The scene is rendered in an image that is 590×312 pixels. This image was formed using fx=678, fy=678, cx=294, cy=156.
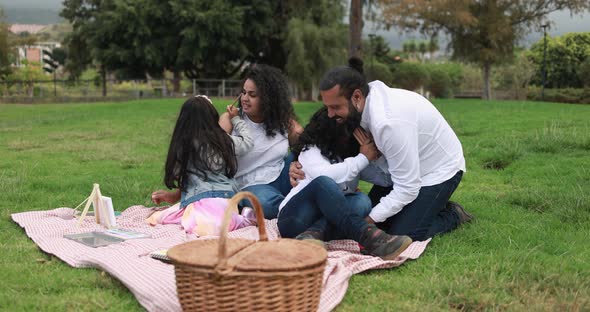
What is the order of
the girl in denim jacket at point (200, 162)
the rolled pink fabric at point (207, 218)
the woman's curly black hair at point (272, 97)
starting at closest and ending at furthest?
the rolled pink fabric at point (207, 218)
the girl in denim jacket at point (200, 162)
the woman's curly black hair at point (272, 97)

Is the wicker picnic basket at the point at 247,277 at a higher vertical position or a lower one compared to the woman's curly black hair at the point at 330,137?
lower

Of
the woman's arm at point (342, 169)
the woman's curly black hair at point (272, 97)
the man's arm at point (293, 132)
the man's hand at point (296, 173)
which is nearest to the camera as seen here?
the woman's arm at point (342, 169)

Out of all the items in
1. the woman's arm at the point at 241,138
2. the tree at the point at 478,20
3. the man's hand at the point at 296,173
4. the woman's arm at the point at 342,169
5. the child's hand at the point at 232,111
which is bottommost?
the man's hand at the point at 296,173

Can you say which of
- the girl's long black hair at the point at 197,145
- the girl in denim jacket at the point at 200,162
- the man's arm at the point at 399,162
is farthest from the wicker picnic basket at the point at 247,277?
the girl's long black hair at the point at 197,145

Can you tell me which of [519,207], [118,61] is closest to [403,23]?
[118,61]

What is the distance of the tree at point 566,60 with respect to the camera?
51688mm

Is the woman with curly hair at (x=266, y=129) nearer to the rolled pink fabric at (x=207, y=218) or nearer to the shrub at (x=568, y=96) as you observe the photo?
the rolled pink fabric at (x=207, y=218)

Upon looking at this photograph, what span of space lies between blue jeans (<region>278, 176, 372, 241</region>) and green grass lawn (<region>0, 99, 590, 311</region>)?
416mm

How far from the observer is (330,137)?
474 centimetres

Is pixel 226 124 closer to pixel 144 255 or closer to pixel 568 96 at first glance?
pixel 144 255

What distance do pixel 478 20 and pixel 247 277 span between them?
3049 cm

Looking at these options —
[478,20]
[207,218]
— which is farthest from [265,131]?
[478,20]

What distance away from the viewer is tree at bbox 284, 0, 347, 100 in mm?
34688

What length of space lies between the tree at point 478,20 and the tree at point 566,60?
791 inches
